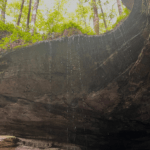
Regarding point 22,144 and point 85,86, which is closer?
point 22,144

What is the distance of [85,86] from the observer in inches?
340

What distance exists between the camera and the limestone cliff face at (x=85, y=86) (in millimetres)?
7875

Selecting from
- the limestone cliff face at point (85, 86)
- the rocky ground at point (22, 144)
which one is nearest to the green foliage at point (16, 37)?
the limestone cliff face at point (85, 86)

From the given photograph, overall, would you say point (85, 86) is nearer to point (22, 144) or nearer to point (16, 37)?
point (22, 144)

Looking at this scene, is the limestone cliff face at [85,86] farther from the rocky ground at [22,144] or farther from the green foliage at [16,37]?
the green foliage at [16,37]

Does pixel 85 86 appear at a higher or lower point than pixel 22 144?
higher

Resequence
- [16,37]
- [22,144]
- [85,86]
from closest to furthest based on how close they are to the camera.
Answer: [22,144] → [85,86] → [16,37]

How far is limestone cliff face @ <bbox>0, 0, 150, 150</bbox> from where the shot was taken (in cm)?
788

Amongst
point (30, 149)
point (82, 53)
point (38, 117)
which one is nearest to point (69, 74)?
point (82, 53)

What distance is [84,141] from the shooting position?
10297mm

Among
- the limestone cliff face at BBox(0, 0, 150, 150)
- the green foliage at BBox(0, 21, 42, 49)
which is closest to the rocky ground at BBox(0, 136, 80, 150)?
the limestone cliff face at BBox(0, 0, 150, 150)

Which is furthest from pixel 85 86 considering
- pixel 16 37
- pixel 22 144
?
pixel 16 37

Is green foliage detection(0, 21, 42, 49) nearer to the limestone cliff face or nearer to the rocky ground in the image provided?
the limestone cliff face

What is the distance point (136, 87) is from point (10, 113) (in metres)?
9.44
